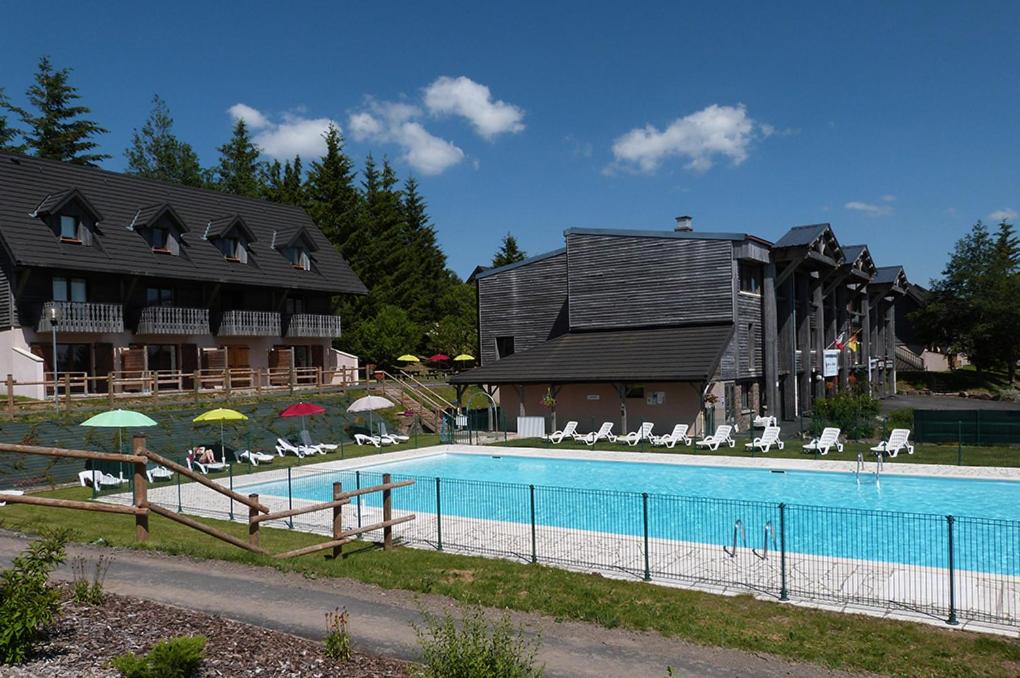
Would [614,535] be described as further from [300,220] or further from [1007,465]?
[300,220]

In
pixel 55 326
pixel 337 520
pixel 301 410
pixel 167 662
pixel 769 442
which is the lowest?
pixel 769 442

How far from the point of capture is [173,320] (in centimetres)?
3459

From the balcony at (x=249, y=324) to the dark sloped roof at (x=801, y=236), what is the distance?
25.3 m

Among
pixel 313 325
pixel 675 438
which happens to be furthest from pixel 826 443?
pixel 313 325

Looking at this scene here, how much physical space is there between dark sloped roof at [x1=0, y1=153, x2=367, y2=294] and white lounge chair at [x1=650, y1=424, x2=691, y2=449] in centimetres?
2089

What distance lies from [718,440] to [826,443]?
388 cm

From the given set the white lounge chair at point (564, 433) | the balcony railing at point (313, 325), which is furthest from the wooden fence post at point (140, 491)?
the balcony railing at point (313, 325)

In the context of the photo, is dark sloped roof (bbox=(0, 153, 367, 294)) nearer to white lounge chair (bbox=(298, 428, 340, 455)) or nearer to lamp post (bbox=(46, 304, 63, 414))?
lamp post (bbox=(46, 304, 63, 414))

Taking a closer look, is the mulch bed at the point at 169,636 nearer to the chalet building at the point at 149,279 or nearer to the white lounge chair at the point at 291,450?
the white lounge chair at the point at 291,450

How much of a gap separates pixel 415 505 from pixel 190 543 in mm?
7752

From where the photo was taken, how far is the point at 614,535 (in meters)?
14.9

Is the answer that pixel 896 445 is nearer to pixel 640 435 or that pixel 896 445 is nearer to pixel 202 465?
pixel 640 435

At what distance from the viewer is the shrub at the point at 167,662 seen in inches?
249

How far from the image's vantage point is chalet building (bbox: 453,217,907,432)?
32.4 meters
